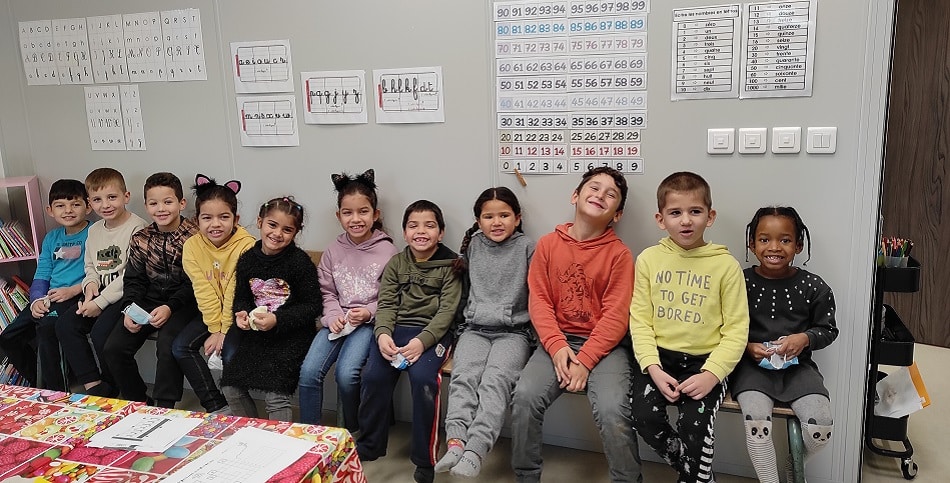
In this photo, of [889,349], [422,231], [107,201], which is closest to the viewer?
[889,349]

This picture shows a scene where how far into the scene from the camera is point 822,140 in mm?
2164

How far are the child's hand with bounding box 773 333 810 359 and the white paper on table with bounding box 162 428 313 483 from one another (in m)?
1.45

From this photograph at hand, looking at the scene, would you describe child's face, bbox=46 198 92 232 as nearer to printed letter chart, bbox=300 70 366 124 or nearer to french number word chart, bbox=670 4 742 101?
printed letter chart, bbox=300 70 366 124

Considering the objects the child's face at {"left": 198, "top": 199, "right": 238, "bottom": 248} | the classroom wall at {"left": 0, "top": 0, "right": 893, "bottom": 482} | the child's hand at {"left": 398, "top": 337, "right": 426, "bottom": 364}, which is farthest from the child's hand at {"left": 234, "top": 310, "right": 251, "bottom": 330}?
the child's hand at {"left": 398, "top": 337, "right": 426, "bottom": 364}

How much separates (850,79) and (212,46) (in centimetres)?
248

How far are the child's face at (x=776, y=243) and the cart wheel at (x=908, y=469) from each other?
0.84m

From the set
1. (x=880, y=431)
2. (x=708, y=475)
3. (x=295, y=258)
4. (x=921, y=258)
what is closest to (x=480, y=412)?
(x=708, y=475)

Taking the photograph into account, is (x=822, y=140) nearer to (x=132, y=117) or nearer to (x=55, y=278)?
(x=132, y=117)

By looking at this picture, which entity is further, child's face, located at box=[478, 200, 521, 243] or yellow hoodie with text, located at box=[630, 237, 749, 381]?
child's face, located at box=[478, 200, 521, 243]

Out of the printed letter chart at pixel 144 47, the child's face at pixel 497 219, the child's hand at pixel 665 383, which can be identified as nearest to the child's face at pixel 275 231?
the child's face at pixel 497 219

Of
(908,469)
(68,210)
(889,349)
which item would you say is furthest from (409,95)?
(908,469)

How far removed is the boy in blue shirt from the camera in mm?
3102

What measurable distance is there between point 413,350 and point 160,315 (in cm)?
117

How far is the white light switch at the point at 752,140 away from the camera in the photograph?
2225mm
